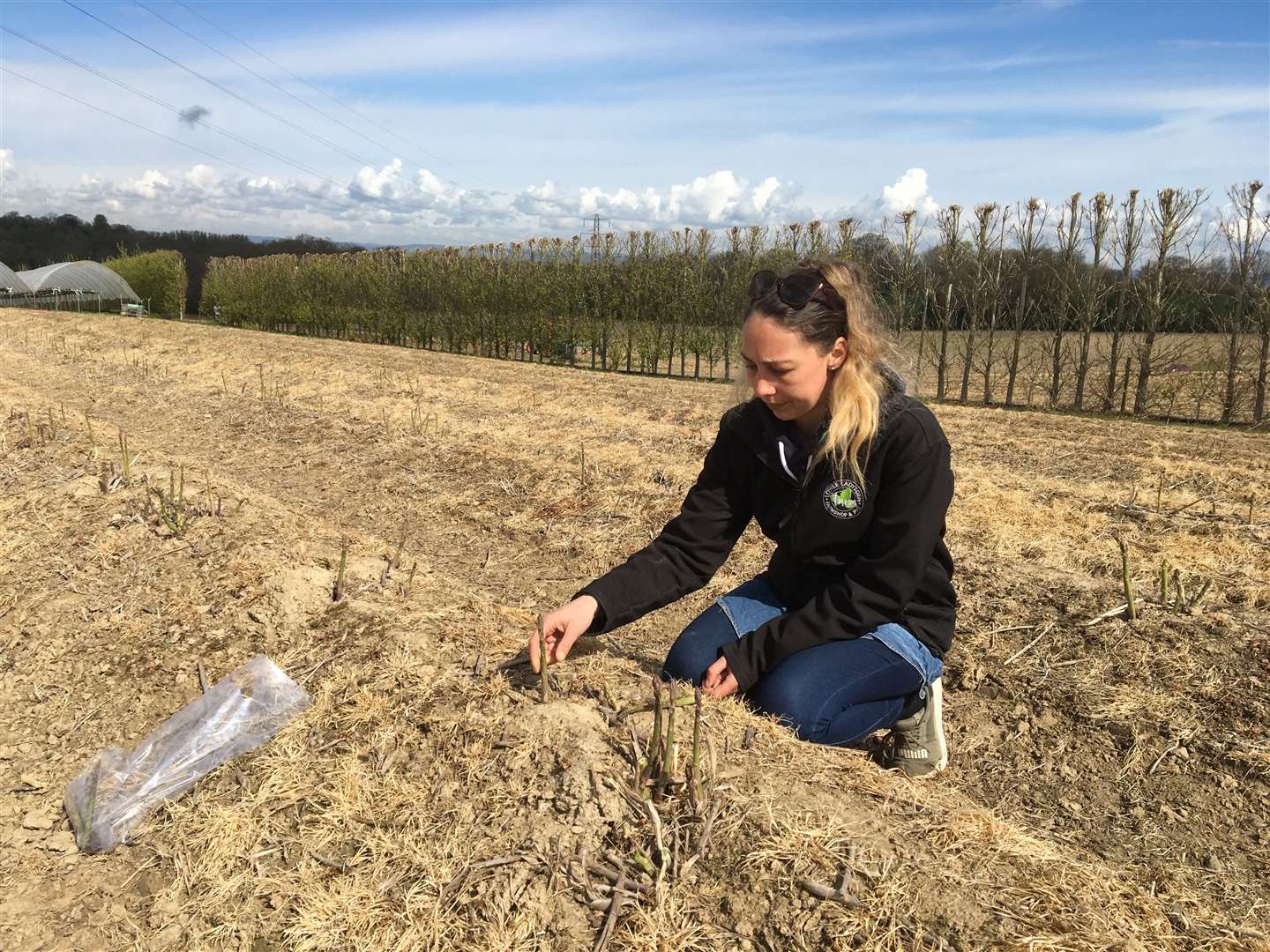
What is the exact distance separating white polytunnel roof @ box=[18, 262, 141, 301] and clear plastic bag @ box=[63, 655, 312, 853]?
50.6 m

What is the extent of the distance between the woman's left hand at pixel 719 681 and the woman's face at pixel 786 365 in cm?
79

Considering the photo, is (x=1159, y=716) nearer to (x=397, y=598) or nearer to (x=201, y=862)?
(x=397, y=598)

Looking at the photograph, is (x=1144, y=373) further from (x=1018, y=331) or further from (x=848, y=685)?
(x=848, y=685)

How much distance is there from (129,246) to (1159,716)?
8322 centimetres

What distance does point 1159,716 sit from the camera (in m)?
3.18

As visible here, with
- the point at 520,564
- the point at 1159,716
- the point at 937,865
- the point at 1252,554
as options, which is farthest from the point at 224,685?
Answer: the point at 1252,554

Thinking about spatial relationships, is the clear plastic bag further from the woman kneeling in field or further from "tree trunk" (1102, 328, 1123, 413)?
"tree trunk" (1102, 328, 1123, 413)

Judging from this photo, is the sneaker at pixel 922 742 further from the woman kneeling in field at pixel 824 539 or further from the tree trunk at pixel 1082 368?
the tree trunk at pixel 1082 368

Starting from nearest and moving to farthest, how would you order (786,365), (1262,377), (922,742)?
(786,365) → (922,742) → (1262,377)

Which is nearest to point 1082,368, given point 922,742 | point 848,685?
point 922,742

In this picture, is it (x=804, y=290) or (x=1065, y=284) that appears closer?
(x=804, y=290)

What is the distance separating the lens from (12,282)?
154ft

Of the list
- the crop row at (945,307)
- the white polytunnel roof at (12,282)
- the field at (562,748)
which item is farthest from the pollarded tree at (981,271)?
the white polytunnel roof at (12,282)

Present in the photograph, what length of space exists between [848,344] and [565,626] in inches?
45.7
